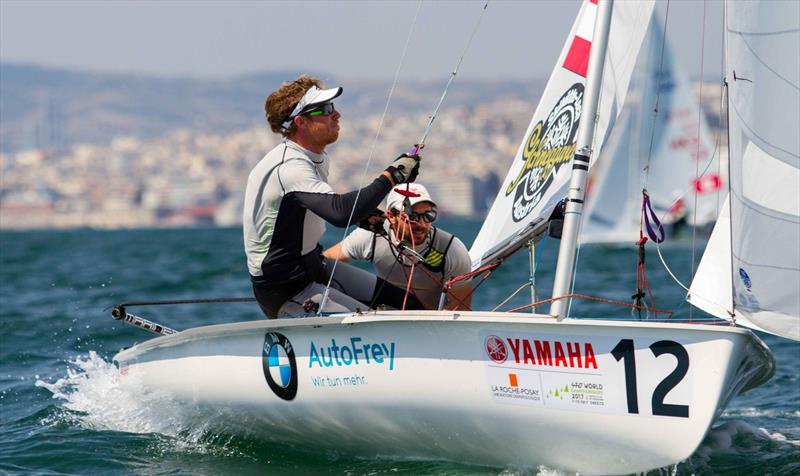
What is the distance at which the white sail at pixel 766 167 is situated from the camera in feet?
11.6

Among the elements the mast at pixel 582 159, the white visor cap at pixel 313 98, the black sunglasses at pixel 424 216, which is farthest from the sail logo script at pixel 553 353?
the white visor cap at pixel 313 98

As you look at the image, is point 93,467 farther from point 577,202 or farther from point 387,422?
point 577,202

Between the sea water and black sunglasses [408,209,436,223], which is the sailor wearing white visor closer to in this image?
black sunglasses [408,209,436,223]

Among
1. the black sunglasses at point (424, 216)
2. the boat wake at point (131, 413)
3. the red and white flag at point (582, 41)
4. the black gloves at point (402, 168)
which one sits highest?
the red and white flag at point (582, 41)

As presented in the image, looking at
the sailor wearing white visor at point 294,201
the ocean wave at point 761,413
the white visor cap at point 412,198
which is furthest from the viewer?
the ocean wave at point 761,413

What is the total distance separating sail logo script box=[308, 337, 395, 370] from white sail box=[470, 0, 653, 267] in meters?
0.71

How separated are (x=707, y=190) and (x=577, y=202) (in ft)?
67.4

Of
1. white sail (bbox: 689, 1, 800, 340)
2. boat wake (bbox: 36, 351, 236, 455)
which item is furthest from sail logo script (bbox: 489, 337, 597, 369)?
boat wake (bbox: 36, 351, 236, 455)

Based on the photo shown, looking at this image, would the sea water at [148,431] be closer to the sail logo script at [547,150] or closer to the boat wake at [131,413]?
the boat wake at [131,413]

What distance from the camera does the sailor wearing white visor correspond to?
3.91m

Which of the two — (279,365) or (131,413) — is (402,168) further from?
(131,413)

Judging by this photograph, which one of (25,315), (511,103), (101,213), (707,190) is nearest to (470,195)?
(101,213)

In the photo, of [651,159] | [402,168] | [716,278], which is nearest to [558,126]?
[402,168]

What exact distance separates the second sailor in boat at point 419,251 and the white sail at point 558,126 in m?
0.11
